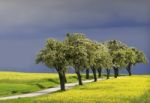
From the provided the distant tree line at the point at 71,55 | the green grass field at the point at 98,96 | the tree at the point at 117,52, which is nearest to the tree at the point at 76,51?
the distant tree line at the point at 71,55

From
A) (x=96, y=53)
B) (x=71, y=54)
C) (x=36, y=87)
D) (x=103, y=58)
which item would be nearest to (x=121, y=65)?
(x=103, y=58)

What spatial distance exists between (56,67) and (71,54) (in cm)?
611

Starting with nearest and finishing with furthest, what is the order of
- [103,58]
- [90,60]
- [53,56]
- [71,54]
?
[53,56], [71,54], [90,60], [103,58]

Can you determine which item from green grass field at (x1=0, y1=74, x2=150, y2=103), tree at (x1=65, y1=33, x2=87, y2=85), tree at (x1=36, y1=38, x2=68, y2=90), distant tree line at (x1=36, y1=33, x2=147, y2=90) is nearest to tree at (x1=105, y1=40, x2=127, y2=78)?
distant tree line at (x1=36, y1=33, x2=147, y2=90)

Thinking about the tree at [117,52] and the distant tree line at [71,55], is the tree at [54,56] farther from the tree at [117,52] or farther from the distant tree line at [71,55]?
the tree at [117,52]

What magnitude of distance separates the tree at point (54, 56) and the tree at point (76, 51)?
9.60ft

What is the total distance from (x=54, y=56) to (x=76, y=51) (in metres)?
9.31

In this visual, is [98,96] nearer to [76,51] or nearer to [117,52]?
[76,51]

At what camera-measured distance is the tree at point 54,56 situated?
285 ft

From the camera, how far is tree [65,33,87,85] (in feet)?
306

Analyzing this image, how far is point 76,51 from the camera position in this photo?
9506 cm

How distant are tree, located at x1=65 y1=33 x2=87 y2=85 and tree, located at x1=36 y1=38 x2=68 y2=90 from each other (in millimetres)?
2926

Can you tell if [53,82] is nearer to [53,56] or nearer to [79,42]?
[79,42]

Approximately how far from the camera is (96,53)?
114312 mm
